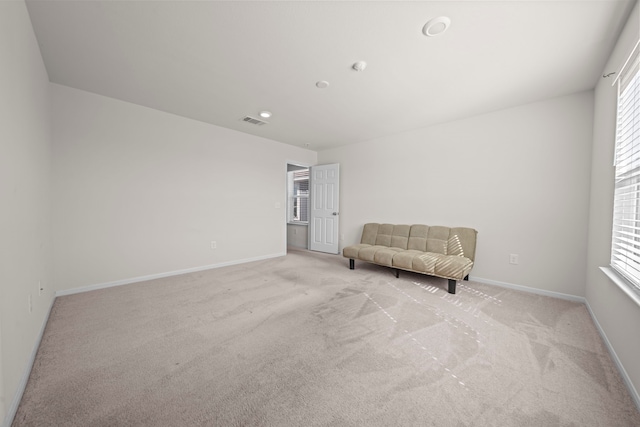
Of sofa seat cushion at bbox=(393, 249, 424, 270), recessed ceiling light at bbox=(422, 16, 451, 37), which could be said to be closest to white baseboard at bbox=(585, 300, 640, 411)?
sofa seat cushion at bbox=(393, 249, 424, 270)

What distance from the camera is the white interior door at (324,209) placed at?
5277 mm

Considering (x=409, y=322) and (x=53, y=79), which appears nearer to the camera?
(x=409, y=322)

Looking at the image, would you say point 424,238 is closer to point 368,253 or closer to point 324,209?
point 368,253

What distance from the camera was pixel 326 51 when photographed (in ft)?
6.77

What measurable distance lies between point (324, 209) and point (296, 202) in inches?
71.6

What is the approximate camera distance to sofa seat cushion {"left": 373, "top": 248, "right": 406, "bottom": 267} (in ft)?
11.6

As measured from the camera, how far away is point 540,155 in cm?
297

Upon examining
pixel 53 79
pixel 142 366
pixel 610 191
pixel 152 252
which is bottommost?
pixel 142 366

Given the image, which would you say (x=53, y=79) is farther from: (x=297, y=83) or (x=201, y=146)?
(x=297, y=83)

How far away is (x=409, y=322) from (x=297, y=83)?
8.76ft

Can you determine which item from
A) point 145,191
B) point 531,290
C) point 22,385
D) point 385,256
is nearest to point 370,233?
point 385,256

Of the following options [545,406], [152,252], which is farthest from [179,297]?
[545,406]

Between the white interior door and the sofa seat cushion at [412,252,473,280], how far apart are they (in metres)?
2.25

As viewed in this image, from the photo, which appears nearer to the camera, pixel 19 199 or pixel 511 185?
pixel 19 199
